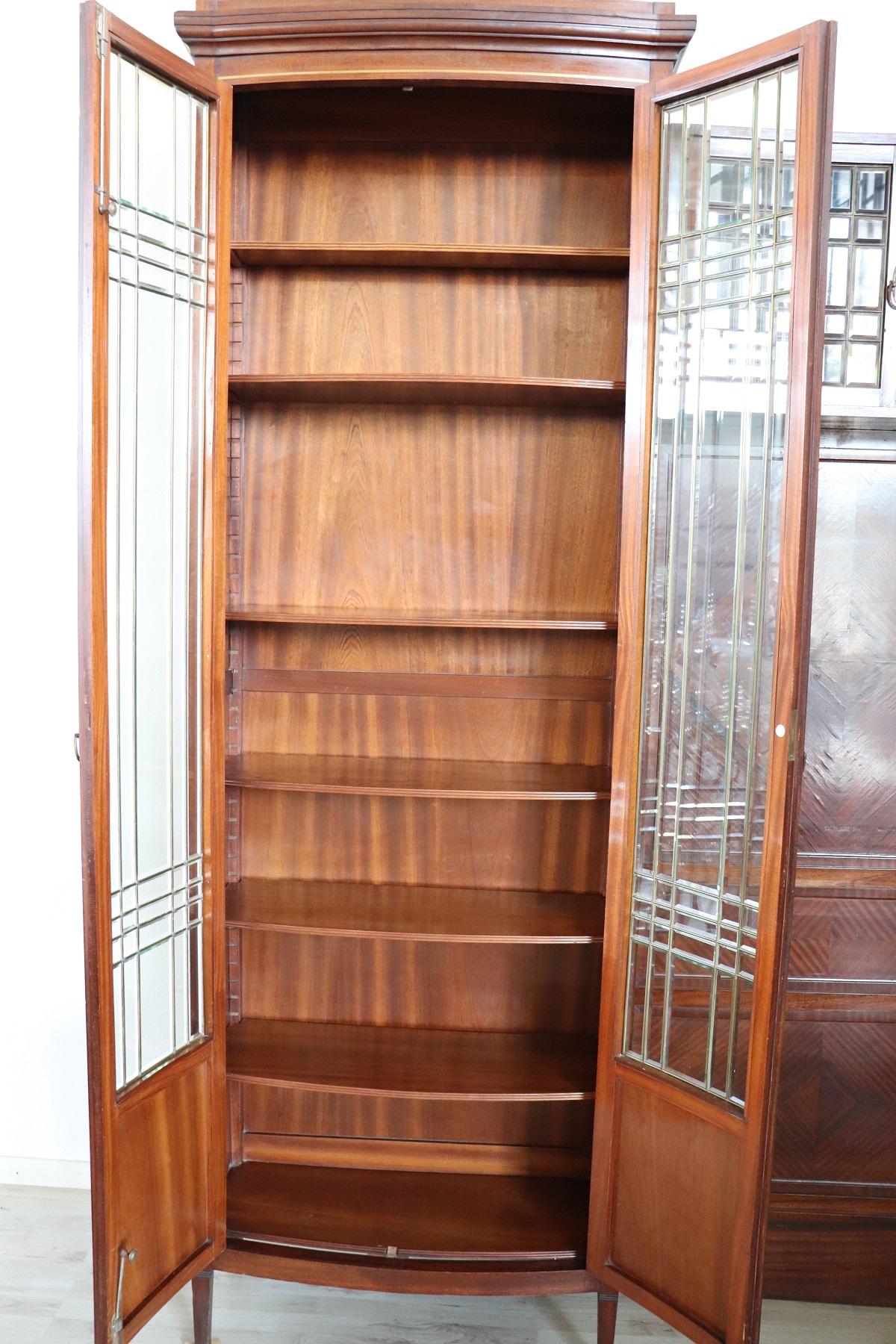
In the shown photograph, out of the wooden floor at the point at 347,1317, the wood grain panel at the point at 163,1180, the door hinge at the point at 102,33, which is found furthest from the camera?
the wooden floor at the point at 347,1317

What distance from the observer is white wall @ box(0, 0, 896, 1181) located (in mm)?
2770

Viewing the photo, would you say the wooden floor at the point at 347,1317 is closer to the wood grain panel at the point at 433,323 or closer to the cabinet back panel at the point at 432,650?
the cabinet back panel at the point at 432,650

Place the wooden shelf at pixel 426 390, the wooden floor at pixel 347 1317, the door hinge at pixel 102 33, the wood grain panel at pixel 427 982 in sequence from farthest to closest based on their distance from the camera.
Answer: the wood grain panel at pixel 427 982, the wooden floor at pixel 347 1317, the wooden shelf at pixel 426 390, the door hinge at pixel 102 33

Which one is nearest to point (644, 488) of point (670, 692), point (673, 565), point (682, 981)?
point (673, 565)

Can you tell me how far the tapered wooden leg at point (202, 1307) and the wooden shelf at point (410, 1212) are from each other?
0.11m

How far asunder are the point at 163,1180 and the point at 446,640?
54.6 inches

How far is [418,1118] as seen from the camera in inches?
109

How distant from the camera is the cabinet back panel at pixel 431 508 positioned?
2.63 m

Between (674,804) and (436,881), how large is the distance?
2.42 ft

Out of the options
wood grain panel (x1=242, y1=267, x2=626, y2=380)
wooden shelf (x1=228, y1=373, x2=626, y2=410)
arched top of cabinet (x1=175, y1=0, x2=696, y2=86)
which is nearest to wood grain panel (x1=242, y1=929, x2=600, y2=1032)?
wooden shelf (x1=228, y1=373, x2=626, y2=410)

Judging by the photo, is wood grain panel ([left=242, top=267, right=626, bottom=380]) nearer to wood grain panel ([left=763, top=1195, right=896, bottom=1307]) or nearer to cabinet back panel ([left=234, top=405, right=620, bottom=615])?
cabinet back panel ([left=234, top=405, right=620, bottom=615])

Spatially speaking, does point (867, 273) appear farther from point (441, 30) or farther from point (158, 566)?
point (158, 566)

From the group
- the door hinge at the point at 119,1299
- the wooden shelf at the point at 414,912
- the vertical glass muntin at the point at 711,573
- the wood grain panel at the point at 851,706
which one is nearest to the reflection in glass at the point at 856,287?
the wood grain panel at the point at 851,706

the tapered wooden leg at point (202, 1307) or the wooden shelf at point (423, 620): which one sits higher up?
the wooden shelf at point (423, 620)
